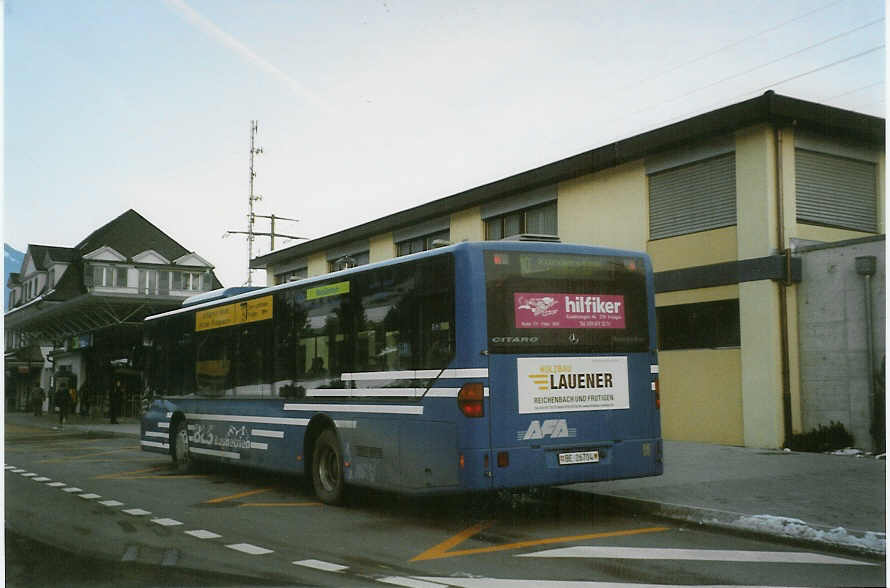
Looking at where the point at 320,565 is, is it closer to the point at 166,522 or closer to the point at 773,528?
the point at 166,522

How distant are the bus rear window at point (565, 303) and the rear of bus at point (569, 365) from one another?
0.03ft

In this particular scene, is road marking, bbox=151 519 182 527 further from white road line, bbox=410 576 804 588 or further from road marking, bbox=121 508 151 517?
white road line, bbox=410 576 804 588

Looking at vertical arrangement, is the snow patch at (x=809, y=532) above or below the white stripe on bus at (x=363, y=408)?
below

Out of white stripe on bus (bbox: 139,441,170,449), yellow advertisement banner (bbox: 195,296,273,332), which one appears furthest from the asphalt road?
white stripe on bus (bbox: 139,441,170,449)

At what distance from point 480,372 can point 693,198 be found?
33.1 feet

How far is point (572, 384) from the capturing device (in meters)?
9.28

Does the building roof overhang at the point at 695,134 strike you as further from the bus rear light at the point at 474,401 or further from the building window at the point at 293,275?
the building window at the point at 293,275

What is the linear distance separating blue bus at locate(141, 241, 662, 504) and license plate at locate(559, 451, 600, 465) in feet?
0.05

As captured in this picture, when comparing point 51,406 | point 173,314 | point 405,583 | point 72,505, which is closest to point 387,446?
point 405,583

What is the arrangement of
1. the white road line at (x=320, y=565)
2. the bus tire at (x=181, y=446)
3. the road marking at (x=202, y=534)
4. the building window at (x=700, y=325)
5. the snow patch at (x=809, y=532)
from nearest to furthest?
1. the white road line at (x=320, y=565)
2. the snow patch at (x=809, y=532)
3. the road marking at (x=202, y=534)
4. the bus tire at (x=181, y=446)
5. the building window at (x=700, y=325)

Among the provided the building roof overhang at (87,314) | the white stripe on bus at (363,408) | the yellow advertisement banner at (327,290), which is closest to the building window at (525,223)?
the yellow advertisement banner at (327,290)

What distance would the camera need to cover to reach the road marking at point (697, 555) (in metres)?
7.24

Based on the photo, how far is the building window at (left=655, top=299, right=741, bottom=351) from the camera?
54.3 ft

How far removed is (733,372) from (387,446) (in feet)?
29.1
